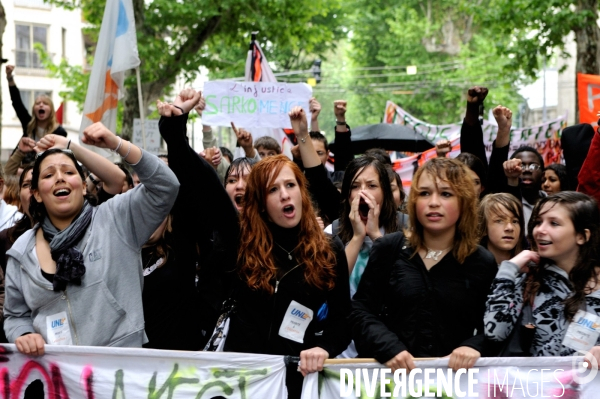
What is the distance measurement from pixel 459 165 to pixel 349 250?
82cm

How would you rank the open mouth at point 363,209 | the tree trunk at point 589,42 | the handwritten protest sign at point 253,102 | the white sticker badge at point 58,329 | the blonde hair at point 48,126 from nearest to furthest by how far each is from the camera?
the white sticker badge at point 58,329
the open mouth at point 363,209
the blonde hair at point 48,126
the handwritten protest sign at point 253,102
the tree trunk at point 589,42

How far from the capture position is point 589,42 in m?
13.9

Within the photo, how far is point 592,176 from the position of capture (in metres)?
4.83

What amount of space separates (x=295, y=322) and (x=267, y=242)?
399 mm

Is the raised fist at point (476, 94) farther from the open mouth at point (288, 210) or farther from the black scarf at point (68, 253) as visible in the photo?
the black scarf at point (68, 253)

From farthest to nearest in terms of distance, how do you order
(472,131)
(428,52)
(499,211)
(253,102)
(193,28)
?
(428,52), (193,28), (253,102), (472,131), (499,211)

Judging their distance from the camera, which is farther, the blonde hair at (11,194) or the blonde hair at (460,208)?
the blonde hair at (11,194)

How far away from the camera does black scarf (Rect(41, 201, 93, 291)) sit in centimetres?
377

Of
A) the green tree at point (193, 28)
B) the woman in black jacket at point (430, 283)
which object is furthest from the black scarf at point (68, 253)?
the green tree at point (193, 28)

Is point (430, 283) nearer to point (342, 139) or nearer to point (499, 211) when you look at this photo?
point (499, 211)

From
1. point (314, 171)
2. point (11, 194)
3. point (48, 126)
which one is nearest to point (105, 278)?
point (314, 171)

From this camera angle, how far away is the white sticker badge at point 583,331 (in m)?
3.58

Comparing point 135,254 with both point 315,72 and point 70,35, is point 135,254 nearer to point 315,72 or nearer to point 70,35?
point 315,72

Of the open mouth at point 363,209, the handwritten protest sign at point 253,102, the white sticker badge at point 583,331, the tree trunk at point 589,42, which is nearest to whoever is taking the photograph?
the white sticker badge at point 583,331
